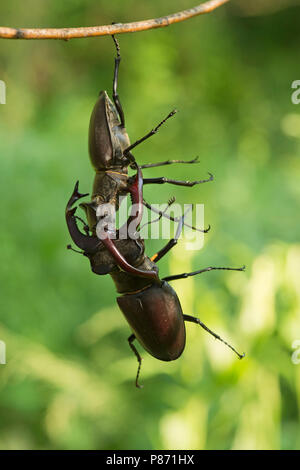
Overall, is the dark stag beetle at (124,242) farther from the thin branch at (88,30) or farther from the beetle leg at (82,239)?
the thin branch at (88,30)

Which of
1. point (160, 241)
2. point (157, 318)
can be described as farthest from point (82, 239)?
point (160, 241)

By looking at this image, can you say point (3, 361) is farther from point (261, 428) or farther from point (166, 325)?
point (166, 325)

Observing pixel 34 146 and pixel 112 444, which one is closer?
pixel 112 444

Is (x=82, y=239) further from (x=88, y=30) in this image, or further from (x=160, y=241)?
(x=160, y=241)

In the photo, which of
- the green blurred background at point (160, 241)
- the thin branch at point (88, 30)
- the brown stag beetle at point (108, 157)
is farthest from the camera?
the green blurred background at point (160, 241)

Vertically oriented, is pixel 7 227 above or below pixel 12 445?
above

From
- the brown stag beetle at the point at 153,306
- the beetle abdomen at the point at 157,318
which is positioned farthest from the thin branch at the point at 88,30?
the beetle abdomen at the point at 157,318

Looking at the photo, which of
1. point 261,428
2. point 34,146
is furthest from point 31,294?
point 261,428
